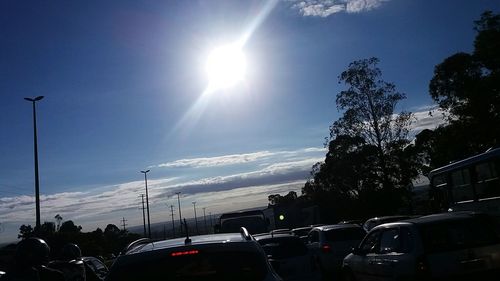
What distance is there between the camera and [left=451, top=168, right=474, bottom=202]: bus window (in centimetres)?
1536

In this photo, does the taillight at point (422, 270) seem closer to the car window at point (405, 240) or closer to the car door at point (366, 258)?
the car window at point (405, 240)

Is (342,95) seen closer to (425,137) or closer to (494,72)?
(425,137)

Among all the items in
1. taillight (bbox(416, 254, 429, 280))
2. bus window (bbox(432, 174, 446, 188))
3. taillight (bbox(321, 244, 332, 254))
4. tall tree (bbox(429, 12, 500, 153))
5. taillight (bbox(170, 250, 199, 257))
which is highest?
tall tree (bbox(429, 12, 500, 153))

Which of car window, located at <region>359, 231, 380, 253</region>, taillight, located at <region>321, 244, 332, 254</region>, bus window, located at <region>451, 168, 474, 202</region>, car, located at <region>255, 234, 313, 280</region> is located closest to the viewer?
car window, located at <region>359, 231, 380, 253</region>

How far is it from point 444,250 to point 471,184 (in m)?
7.53

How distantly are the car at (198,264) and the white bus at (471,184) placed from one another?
1049 centimetres

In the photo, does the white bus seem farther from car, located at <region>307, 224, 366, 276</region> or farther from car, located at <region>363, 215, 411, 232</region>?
car, located at <region>363, 215, 411, 232</region>

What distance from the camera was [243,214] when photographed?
926 inches

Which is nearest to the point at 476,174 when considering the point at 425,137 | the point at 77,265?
the point at 77,265

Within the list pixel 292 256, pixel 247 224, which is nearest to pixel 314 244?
pixel 292 256

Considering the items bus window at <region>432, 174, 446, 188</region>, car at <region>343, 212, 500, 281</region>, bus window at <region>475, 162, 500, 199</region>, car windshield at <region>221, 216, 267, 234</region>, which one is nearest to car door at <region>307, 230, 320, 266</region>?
bus window at <region>432, 174, 446, 188</region>

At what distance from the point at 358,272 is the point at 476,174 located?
19.9 ft

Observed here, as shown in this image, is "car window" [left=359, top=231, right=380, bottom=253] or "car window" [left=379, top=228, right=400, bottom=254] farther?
"car window" [left=359, top=231, right=380, bottom=253]

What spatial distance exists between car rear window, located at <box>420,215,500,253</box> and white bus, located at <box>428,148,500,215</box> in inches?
211
